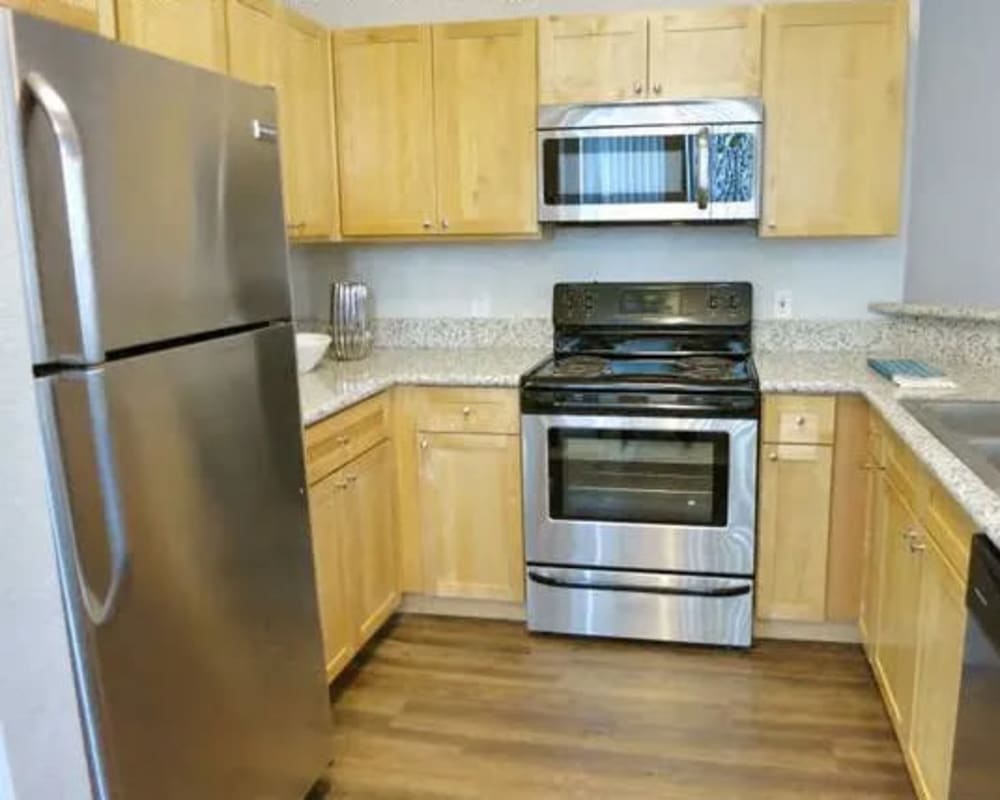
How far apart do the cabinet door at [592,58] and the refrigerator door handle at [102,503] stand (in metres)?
2.19

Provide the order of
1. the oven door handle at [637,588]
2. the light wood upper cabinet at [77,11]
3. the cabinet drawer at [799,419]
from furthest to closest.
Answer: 1. the oven door handle at [637,588]
2. the cabinet drawer at [799,419]
3. the light wood upper cabinet at [77,11]

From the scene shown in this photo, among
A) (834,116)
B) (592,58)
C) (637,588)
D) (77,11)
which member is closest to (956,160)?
(834,116)

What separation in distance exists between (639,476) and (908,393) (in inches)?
34.8

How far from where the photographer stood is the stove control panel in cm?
334

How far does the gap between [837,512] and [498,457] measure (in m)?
1.16

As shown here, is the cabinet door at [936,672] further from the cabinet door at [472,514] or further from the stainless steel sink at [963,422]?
the cabinet door at [472,514]

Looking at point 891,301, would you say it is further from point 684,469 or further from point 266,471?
point 266,471

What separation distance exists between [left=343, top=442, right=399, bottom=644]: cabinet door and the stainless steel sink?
1673 mm

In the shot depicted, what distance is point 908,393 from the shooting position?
255 cm

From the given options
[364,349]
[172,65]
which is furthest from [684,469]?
[172,65]

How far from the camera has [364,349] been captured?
11.5 ft

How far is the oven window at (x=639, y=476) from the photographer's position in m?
2.90

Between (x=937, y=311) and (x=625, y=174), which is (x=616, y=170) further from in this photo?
(x=937, y=311)

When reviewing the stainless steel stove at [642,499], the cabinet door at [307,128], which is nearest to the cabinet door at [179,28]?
the cabinet door at [307,128]
